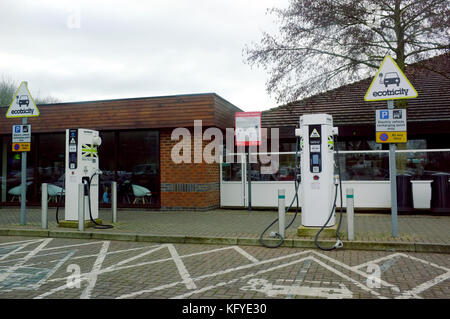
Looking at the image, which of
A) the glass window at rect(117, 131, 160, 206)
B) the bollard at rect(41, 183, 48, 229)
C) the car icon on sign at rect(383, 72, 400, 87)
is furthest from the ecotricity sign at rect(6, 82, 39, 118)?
the car icon on sign at rect(383, 72, 400, 87)

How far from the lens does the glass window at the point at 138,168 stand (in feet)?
43.6

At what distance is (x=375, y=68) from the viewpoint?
42.6 feet

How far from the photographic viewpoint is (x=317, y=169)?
26.3 ft

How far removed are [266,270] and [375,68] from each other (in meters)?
9.46

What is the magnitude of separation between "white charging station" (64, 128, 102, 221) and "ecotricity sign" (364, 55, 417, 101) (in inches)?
254

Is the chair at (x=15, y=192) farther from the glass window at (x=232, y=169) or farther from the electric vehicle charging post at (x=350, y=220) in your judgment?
the electric vehicle charging post at (x=350, y=220)

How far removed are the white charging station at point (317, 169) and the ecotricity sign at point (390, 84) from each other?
1053 mm

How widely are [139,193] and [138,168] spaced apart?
0.83 meters

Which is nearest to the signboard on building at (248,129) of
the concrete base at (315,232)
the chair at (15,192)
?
the concrete base at (315,232)

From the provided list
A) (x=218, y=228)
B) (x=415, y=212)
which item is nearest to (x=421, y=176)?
(x=415, y=212)

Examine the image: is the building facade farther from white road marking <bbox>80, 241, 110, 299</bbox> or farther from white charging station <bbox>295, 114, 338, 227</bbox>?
white road marking <bbox>80, 241, 110, 299</bbox>

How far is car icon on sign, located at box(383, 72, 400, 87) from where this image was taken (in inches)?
299

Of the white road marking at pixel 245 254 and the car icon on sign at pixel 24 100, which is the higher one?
the car icon on sign at pixel 24 100

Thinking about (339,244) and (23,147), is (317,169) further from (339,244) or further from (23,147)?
(23,147)
